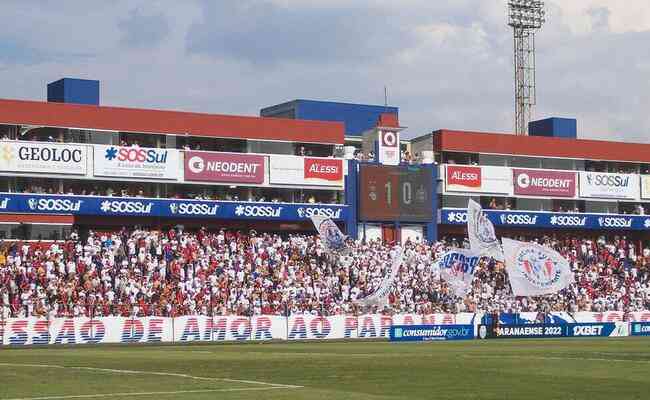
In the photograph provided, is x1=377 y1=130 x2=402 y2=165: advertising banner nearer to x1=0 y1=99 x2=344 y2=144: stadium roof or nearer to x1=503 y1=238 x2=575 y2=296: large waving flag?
x1=0 y1=99 x2=344 y2=144: stadium roof

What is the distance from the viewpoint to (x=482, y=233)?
66.8 meters

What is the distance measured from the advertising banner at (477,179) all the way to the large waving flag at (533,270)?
2797 cm

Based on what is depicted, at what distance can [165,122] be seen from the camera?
8031 centimetres

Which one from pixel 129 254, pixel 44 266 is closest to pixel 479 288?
pixel 129 254

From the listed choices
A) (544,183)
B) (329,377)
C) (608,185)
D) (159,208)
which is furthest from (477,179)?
(329,377)

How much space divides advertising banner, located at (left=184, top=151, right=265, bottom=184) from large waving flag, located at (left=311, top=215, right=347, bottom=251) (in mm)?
11879

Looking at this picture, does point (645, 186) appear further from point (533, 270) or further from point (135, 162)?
point (135, 162)

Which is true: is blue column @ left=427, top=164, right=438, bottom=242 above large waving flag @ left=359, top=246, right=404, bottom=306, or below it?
above

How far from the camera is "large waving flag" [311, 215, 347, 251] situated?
71.1m

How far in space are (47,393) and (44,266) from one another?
4354 centimetres

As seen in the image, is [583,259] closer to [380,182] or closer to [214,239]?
[380,182]

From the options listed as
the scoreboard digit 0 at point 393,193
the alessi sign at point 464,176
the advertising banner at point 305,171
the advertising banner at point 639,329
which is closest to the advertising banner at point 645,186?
the alessi sign at point 464,176

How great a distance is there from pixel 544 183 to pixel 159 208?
3299cm

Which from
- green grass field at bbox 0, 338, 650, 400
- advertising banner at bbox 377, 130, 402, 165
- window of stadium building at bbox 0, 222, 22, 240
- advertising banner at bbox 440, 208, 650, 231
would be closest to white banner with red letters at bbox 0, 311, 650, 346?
window of stadium building at bbox 0, 222, 22, 240
